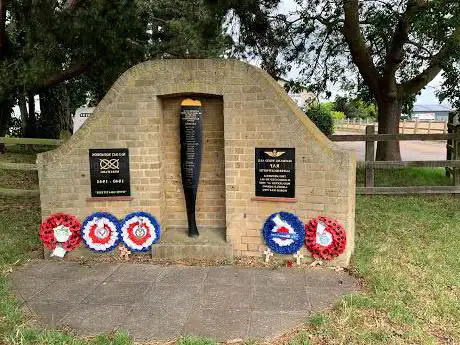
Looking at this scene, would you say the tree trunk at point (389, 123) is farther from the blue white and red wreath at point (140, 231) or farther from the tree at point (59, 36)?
the blue white and red wreath at point (140, 231)

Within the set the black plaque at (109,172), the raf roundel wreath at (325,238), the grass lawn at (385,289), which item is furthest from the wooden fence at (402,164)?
the black plaque at (109,172)

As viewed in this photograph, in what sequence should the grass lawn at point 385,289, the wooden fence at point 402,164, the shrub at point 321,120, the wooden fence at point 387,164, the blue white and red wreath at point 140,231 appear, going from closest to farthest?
the grass lawn at point 385,289, the blue white and red wreath at point 140,231, the wooden fence at point 387,164, the wooden fence at point 402,164, the shrub at point 321,120

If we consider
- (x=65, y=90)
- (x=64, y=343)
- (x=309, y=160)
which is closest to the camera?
(x=64, y=343)

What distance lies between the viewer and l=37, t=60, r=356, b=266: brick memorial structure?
5.96 meters

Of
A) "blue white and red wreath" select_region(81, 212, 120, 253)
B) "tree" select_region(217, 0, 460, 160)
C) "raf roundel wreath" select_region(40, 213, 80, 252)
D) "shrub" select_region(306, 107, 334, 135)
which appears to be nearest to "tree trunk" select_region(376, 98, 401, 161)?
"tree" select_region(217, 0, 460, 160)

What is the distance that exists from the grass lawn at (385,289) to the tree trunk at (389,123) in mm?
4796

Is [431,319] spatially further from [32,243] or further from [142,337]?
[32,243]

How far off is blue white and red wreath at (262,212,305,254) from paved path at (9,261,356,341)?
1.19 feet

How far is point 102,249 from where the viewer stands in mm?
6395

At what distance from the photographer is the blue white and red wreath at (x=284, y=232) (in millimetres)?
6031

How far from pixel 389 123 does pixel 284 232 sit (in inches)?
345

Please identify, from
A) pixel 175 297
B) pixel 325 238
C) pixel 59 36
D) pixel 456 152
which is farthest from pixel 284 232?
pixel 456 152

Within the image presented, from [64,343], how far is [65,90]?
21.4 meters

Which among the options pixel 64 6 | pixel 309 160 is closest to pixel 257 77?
pixel 309 160
